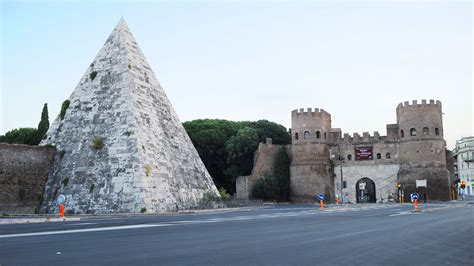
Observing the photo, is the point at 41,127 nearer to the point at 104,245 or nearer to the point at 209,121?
the point at 209,121

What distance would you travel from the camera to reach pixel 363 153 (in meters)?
50.5

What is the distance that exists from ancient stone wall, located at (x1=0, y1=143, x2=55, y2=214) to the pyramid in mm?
451

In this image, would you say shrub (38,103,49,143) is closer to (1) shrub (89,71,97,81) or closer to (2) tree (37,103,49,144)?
(2) tree (37,103,49,144)

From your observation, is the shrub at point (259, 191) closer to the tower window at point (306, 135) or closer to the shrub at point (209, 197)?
the tower window at point (306, 135)

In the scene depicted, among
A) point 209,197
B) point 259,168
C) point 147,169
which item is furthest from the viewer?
point 259,168

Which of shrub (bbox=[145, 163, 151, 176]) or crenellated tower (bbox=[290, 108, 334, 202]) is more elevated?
crenellated tower (bbox=[290, 108, 334, 202])

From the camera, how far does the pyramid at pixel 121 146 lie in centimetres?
2436

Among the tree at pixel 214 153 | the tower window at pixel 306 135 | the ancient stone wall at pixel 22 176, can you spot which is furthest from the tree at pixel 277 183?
the ancient stone wall at pixel 22 176

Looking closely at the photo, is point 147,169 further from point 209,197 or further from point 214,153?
point 214,153

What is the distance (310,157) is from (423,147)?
10410 mm

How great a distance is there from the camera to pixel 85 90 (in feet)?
93.0

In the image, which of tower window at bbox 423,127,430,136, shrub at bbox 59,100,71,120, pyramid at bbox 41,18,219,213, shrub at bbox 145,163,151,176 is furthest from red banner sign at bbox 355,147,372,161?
shrub at bbox 59,100,71,120

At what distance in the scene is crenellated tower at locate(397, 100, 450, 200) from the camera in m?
47.1

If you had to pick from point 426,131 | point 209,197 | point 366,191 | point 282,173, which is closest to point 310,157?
point 282,173
